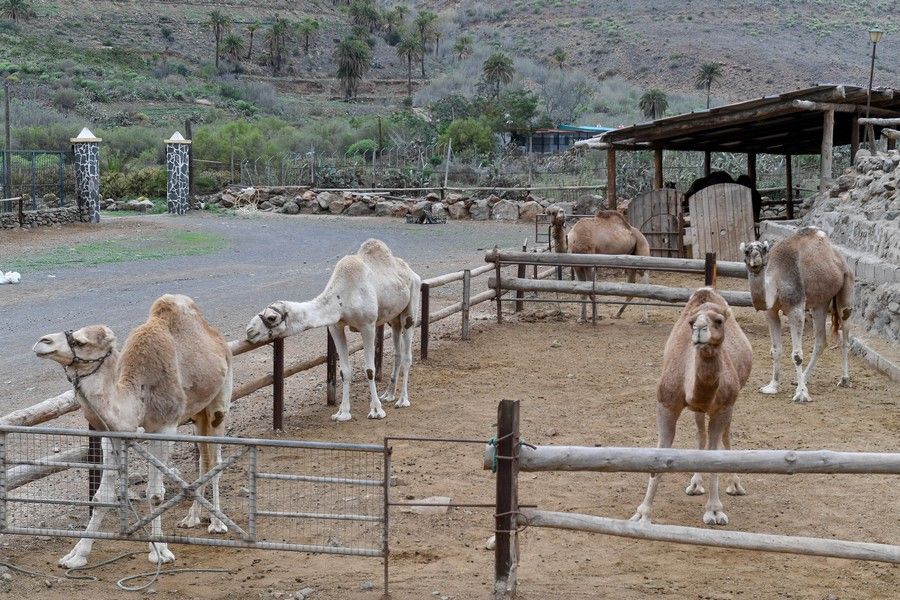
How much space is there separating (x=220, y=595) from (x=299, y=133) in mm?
48965

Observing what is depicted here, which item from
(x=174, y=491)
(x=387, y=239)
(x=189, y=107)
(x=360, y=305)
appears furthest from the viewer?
(x=189, y=107)

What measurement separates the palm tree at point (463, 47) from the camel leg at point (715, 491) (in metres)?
76.0

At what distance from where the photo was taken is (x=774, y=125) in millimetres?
21219

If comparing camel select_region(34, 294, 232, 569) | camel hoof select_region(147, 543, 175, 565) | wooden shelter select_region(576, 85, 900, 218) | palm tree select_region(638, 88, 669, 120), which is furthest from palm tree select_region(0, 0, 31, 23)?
camel hoof select_region(147, 543, 175, 565)

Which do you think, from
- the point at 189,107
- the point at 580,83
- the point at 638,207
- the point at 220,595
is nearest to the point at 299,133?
the point at 189,107

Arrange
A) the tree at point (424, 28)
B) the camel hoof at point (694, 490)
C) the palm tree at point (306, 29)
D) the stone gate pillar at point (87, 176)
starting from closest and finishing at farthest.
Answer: the camel hoof at point (694, 490) → the stone gate pillar at point (87, 176) → the tree at point (424, 28) → the palm tree at point (306, 29)

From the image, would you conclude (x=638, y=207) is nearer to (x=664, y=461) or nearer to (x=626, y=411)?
(x=626, y=411)

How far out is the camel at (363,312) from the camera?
29.8ft

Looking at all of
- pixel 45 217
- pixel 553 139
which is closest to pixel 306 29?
pixel 553 139

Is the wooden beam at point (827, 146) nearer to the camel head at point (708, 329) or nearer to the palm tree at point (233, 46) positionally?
the camel head at point (708, 329)

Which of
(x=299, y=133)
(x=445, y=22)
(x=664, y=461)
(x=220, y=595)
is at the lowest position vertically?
(x=220, y=595)

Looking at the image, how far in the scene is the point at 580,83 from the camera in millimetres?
68188

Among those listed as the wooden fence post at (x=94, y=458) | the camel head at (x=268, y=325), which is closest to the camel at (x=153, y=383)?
the wooden fence post at (x=94, y=458)

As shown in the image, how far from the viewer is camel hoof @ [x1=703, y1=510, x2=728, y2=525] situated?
7.04 m
